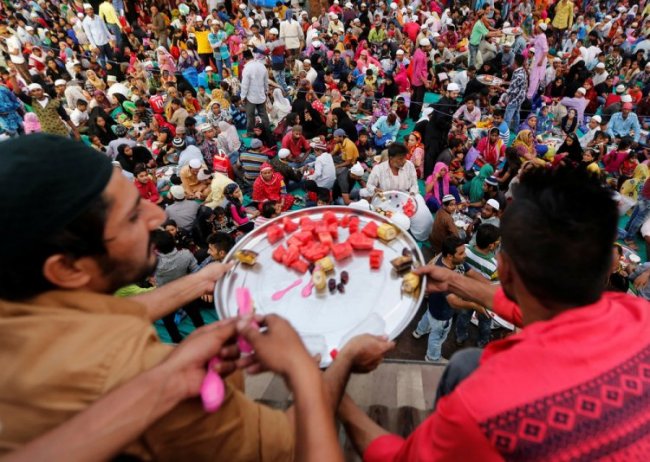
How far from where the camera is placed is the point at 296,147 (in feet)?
27.6

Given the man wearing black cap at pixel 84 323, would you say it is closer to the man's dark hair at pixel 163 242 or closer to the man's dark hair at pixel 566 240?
the man's dark hair at pixel 566 240

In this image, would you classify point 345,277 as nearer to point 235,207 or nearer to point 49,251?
point 49,251

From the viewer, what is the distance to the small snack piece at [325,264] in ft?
9.11

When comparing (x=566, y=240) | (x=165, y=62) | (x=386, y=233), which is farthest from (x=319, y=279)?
(x=165, y=62)

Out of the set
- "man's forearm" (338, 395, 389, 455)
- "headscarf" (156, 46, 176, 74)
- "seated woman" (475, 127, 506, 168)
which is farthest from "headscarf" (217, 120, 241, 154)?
"man's forearm" (338, 395, 389, 455)

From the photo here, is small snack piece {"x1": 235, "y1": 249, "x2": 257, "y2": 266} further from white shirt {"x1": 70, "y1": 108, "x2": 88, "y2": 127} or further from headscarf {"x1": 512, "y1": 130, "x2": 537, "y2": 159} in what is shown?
white shirt {"x1": 70, "y1": 108, "x2": 88, "y2": 127}

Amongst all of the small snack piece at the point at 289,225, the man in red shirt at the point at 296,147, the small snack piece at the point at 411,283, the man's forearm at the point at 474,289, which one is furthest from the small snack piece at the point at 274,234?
the man in red shirt at the point at 296,147

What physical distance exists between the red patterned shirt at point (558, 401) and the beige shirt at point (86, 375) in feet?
2.24

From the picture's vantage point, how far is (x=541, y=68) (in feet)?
33.2

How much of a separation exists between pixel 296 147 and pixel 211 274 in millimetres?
6270

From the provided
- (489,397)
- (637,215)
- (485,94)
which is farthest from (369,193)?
(485,94)

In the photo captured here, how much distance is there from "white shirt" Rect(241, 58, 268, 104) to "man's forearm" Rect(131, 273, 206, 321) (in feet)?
25.9

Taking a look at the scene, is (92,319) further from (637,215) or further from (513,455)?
(637,215)

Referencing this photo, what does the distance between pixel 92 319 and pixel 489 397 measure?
118 cm
